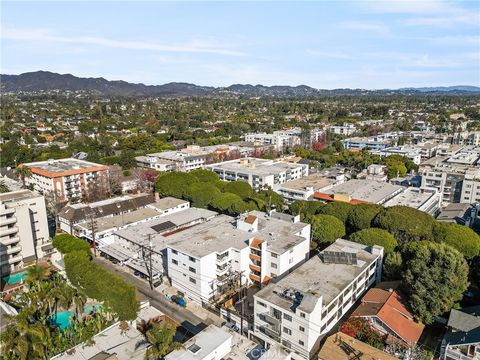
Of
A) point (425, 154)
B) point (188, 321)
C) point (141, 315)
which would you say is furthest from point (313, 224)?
point (425, 154)

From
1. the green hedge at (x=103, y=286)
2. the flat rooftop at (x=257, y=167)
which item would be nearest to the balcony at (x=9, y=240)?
the green hedge at (x=103, y=286)

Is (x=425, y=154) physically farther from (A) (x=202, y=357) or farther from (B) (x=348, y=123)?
(A) (x=202, y=357)

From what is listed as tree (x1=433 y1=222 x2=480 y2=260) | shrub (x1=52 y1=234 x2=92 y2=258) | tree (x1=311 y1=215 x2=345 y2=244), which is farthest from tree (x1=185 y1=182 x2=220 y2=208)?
tree (x1=433 y1=222 x2=480 y2=260)

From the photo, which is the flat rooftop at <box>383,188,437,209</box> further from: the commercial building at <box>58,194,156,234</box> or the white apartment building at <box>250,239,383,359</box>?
the commercial building at <box>58,194,156,234</box>

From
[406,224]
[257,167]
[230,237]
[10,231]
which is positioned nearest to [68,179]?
[10,231]

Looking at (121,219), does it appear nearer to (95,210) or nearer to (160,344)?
(95,210)

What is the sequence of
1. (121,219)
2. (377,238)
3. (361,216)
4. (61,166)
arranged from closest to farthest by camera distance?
(377,238) → (361,216) → (121,219) → (61,166)
